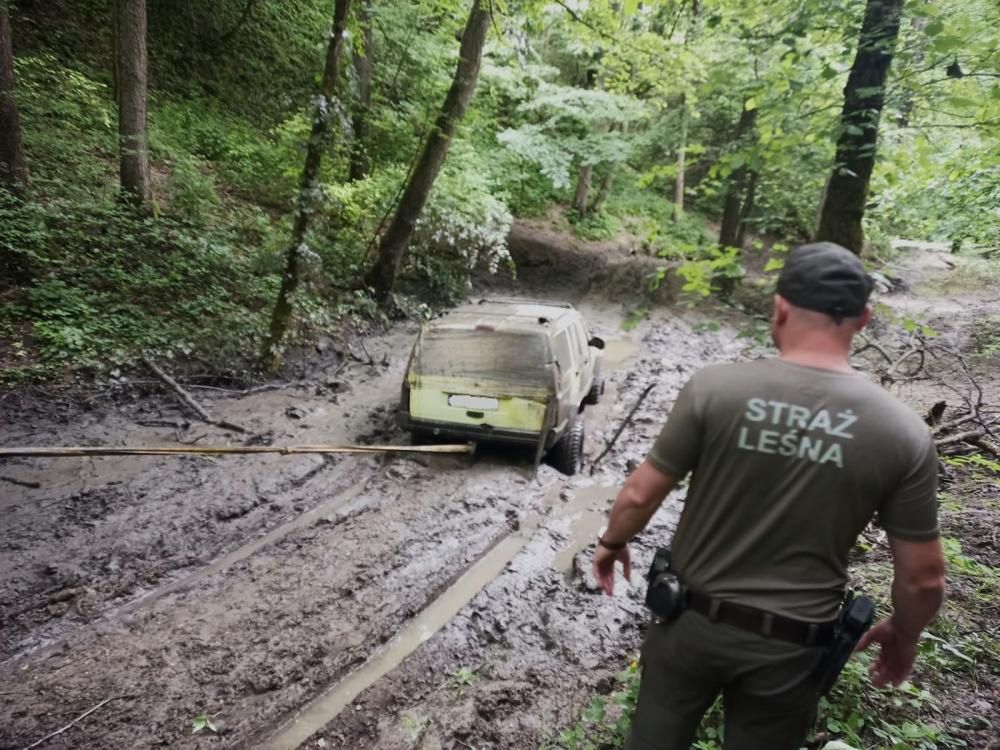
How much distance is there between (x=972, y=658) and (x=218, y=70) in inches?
784

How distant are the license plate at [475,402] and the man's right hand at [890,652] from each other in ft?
15.9

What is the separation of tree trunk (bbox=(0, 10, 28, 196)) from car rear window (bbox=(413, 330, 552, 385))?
23.5 ft

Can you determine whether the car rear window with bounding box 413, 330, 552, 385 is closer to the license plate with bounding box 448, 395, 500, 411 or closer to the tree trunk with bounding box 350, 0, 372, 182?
the license plate with bounding box 448, 395, 500, 411

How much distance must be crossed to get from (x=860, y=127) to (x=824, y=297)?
110 inches

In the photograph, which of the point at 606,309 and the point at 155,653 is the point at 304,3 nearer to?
the point at 606,309

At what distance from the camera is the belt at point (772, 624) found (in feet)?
6.36

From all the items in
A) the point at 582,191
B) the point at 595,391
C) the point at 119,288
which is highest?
the point at 582,191

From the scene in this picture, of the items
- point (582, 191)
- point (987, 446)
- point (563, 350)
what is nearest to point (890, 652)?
point (987, 446)

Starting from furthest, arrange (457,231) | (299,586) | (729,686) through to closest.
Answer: (457,231) < (299,586) < (729,686)

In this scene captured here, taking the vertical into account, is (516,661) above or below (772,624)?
below

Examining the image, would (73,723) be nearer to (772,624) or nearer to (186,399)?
(772,624)

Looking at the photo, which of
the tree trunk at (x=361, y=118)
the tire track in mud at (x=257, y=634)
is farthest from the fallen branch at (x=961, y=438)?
the tree trunk at (x=361, y=118)

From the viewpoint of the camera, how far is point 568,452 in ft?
23.6

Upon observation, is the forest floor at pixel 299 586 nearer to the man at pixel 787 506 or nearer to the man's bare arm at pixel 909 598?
the man's bare arm at pixel 909 598
